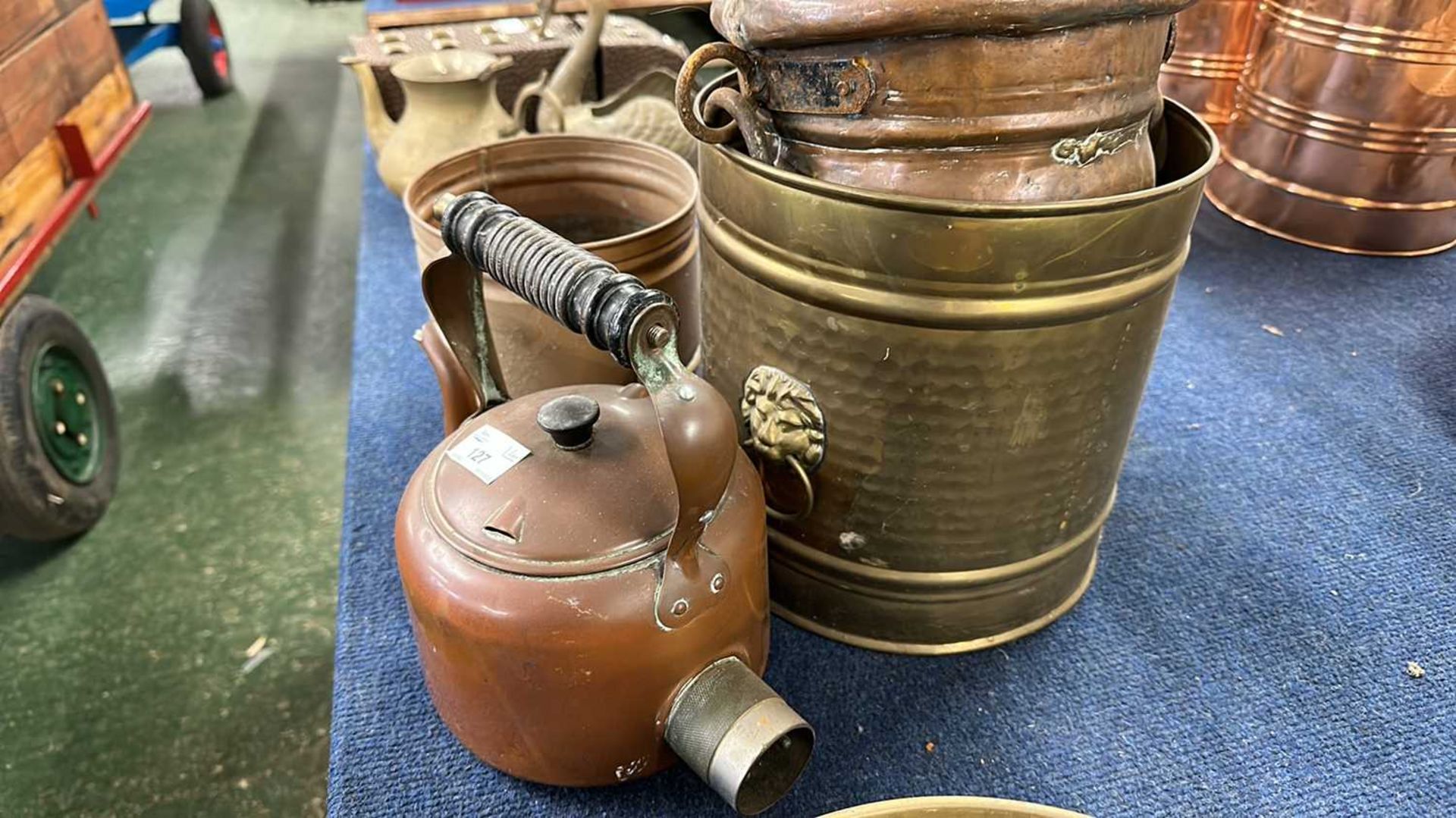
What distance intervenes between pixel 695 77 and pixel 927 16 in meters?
0.27

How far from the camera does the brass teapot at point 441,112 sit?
197cm

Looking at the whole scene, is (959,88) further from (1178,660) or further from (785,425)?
(1178,660)

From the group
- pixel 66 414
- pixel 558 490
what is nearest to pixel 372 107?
pixel 66 414

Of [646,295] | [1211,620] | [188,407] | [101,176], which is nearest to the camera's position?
[646,295]

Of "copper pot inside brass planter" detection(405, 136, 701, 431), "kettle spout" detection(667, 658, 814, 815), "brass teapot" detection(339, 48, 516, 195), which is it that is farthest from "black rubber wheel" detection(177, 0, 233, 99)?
"kettle spout" detection(667, 658, 814, 815)

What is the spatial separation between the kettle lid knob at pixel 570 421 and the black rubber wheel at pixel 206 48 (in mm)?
3692

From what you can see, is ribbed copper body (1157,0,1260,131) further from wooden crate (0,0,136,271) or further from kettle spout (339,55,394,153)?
wooden crate (0,0,136,271)

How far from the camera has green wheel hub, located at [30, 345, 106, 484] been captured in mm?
1770

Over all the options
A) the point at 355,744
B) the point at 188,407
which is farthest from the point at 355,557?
the point at 188,407

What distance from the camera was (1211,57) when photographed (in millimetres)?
2580

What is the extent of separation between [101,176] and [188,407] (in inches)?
22.8

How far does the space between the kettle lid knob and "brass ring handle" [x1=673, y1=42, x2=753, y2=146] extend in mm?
299

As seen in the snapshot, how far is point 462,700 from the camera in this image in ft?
3.13

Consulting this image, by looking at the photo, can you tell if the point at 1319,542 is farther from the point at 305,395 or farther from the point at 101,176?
the point at 101,176
